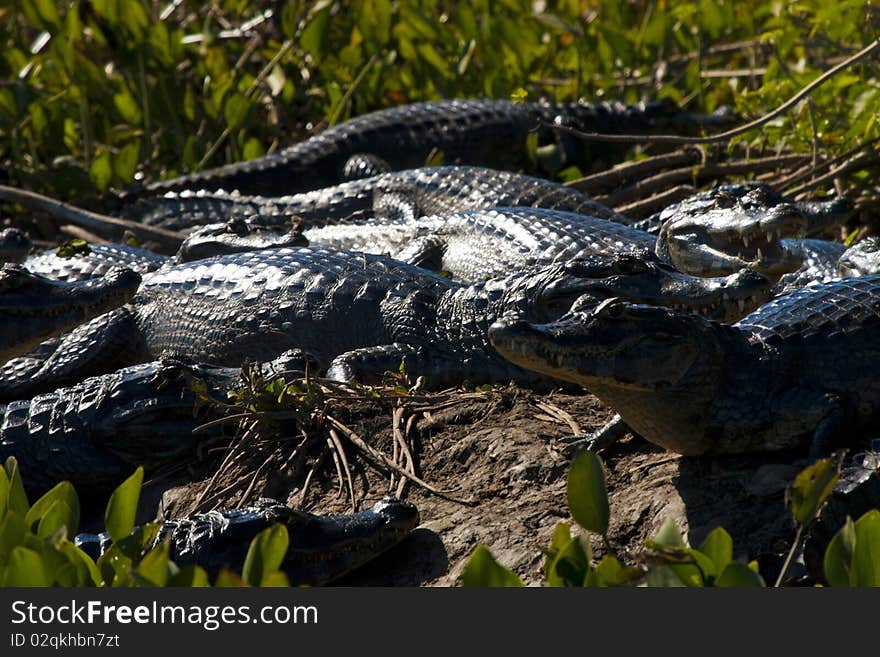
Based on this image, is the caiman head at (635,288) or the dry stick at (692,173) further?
the dry stick at (692,173)

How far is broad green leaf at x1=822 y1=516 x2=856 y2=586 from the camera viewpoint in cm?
266

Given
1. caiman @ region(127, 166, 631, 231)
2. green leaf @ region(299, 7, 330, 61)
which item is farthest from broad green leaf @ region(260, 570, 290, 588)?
green leaf @ region(299, 7, 330, 61)

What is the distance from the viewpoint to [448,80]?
30.5ft

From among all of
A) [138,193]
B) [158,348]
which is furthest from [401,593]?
[138,193]

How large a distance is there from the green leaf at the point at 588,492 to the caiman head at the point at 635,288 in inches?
48.5

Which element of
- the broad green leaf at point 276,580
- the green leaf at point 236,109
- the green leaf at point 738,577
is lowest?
the green leaf at point 236,109

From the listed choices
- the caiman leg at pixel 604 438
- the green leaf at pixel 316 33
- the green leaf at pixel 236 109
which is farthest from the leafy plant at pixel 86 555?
the green leaf at pixel 316 33

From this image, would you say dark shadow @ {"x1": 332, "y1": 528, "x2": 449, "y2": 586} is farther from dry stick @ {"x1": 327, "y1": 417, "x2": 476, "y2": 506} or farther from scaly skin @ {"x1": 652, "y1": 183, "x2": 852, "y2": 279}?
scaly skin @ {"x1": 652, "y1": 183, "x2": 852, "y2": 279}

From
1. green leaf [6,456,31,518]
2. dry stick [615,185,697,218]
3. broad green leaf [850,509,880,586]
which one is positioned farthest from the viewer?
dry stick [615,185,697,218]

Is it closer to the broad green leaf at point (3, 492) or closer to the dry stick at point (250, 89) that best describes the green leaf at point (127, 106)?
the dry stick at point (250, 89)

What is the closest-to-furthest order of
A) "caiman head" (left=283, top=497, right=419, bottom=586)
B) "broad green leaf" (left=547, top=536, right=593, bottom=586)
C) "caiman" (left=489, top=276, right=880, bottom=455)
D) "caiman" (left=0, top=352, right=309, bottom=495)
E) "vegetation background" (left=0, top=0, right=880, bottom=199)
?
"broad green leaf" (left=547, top=536, right=593, bottom=586)
"caiman" (left=489, top=276, right=880, bottom=455)
"caiman head" (left=283, top=497, right=419, bottom=586)
"caiman" (left=0, top=352, right=309, bottom=495)
"vegetation background" (left=0, top=0, right=880, bottom=199)

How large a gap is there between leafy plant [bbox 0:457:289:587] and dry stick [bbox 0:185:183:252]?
3820mm

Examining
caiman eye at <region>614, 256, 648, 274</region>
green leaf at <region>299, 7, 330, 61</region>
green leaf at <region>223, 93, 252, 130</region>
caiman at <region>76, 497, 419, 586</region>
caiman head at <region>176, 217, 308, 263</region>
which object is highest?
caiman eye at <region>614, 256, 648, 274</region>

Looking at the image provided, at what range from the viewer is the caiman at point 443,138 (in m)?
8.55
